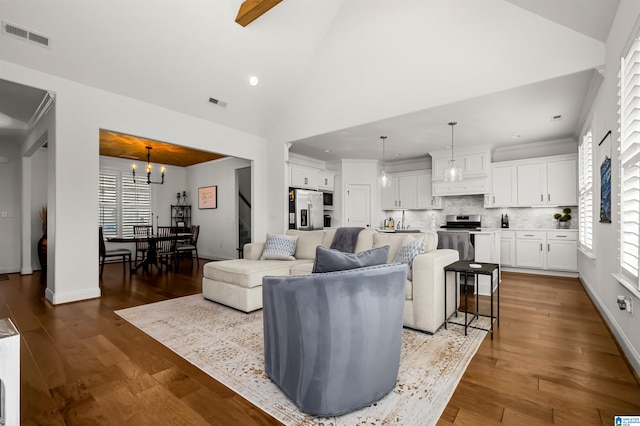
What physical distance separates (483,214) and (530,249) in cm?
118

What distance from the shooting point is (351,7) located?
165 inches

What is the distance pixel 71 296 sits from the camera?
12.8 ft

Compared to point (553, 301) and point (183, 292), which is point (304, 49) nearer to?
point (183, 292)

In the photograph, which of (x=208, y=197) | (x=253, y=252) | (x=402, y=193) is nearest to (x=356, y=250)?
(x=253, y=252)

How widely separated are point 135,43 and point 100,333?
3.37 m

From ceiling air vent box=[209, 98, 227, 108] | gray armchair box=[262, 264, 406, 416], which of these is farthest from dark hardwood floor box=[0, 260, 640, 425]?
ceiling air vent box=[209, 98, 227, 108]

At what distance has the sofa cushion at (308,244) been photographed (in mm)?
4516

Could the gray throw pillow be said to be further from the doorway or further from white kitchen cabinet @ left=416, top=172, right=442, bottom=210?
the doorway

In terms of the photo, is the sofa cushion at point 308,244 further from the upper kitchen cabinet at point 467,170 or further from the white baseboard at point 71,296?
the upper kitchen cabinet at point 467,170

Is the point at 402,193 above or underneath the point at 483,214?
above

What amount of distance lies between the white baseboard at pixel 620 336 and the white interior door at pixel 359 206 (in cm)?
447

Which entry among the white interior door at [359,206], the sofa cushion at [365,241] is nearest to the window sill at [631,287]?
the sofa cushion at [365,241]

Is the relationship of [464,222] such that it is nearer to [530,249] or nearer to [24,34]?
[530,249]

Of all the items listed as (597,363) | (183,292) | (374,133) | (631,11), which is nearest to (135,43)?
(183,292)
